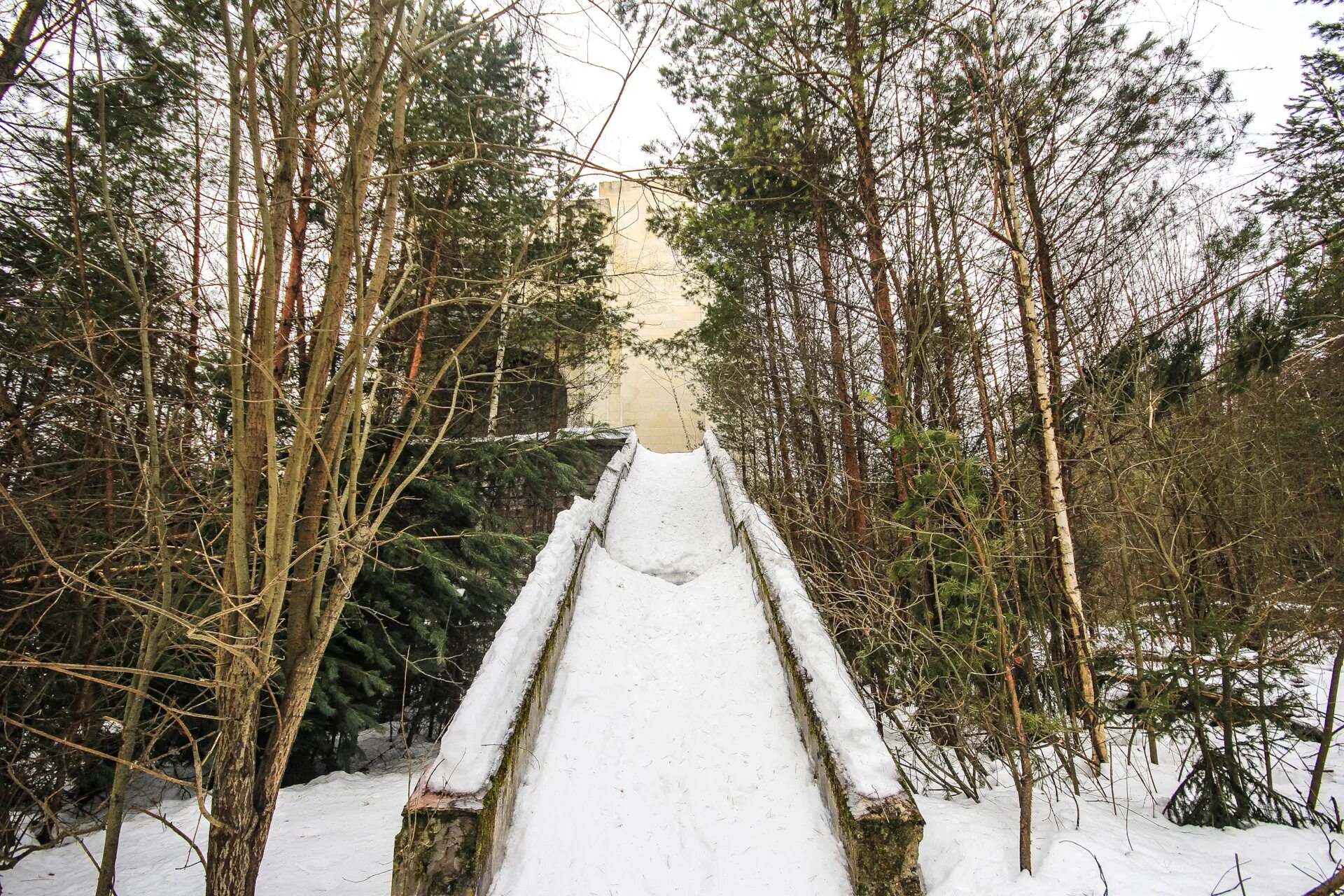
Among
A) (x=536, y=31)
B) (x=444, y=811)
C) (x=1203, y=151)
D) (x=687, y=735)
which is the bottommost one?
(x=687, y=735)

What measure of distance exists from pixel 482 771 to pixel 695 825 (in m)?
1.49


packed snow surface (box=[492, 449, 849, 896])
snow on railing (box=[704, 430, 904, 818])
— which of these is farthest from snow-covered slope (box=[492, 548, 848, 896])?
snow on railing (box=[704, 430, 904, 818])

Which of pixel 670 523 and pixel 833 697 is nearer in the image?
pixel 833 697

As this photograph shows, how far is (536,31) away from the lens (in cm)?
335

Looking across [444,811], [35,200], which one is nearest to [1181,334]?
[444,811]

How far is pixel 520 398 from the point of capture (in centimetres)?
705

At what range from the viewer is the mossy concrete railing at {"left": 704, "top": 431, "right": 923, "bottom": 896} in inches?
131

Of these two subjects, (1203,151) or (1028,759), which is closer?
(1028,759)

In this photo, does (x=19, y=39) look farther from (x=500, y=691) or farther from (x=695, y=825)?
(x=695, y=825)

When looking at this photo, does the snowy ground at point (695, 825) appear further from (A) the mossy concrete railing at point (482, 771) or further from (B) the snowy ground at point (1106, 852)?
(A) the mossy concrete railing at point (482, 771)

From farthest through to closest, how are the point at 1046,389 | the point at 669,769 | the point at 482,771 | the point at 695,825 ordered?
the point at 1046,389
the point at 669,769
the point at 695,825
the point at 482,771

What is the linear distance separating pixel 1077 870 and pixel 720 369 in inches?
513

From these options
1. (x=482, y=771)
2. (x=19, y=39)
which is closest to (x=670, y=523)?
(x=482, y=771)

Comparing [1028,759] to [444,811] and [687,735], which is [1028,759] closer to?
[687,735]
